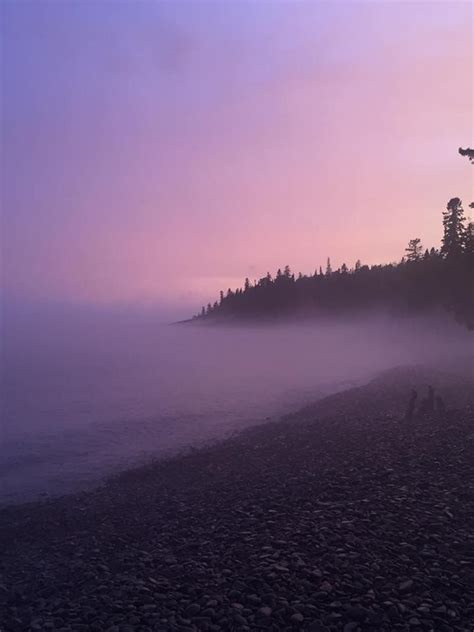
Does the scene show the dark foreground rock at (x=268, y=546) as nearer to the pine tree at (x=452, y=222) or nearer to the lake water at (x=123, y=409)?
the lake water at (x=123, y=409)

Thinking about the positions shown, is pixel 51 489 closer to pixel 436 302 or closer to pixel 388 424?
pixel 388 424

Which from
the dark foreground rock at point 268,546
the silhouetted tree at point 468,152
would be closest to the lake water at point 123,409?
the dark foreground rock at point 268,546

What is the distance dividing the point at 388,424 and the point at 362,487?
1133 cm

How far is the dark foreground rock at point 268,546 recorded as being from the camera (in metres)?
9.15

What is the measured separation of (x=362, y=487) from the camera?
15477 millimetres

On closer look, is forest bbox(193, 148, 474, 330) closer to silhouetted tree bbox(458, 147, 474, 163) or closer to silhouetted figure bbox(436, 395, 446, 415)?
silhouetted tree bbox(458, 147, 474, 163)

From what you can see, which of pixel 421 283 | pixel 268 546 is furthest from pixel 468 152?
pixel 421 283

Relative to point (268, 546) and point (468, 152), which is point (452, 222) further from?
point (268, 546)

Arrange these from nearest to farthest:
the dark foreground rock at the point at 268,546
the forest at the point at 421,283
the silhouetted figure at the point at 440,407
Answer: the dark foreground rock at the point at 268,546
the silhouetted figure at the point at 440,407
the forest at the point at 421,283

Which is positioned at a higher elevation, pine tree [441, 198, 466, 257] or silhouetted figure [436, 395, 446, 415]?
pine tree [441, 198, 466, 257]

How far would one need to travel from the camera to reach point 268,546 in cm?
1198

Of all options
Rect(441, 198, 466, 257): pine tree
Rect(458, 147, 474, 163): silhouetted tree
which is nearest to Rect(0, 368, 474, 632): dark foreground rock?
Rect(458, 147, 474, 163): silhouetted tree

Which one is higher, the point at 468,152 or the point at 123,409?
the point at 468,152

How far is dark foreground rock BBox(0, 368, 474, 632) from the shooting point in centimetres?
915
